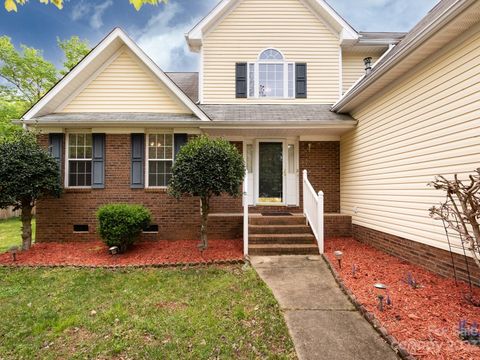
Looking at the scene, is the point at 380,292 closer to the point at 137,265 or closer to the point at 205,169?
Answer: the point at 205,169

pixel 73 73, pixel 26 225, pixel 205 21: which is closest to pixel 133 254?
pixel 26 225

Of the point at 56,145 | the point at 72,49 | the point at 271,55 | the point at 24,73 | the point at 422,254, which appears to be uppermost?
the point at 72,49

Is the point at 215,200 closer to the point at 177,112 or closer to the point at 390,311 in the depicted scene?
the point at 177,112

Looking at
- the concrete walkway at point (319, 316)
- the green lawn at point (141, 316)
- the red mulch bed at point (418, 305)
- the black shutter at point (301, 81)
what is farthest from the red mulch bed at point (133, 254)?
the black shutter at point (301, 81)

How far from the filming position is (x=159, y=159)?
7945 mm

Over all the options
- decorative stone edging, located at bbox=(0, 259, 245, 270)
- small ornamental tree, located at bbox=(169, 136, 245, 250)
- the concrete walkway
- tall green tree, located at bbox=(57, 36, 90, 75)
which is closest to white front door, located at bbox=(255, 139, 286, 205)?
small ornamental tree, located at bbox=(169, 136, 245, 250)

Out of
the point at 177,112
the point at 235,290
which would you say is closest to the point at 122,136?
the point at 177,112

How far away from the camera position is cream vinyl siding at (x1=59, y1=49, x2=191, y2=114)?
7.92m

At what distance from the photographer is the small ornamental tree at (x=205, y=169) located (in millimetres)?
5996

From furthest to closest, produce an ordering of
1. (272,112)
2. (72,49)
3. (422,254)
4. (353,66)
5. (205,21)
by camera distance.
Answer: (72,49)
(353,66)
(205,21)
(272,112)
(422,254)

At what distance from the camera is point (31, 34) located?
18172mm

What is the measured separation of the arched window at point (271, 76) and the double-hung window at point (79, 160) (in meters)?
5.58

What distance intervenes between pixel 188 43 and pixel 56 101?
4.78 m

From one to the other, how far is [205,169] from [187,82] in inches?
278
